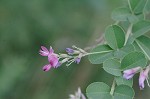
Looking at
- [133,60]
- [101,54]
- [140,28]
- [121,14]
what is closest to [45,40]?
[121,14]

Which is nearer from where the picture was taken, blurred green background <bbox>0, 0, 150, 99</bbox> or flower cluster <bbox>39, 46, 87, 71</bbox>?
flower cluster <bbox>39, 46, 87, 71</bbox>

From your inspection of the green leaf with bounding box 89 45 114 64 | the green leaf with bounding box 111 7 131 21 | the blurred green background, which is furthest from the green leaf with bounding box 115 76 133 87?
the blurred green background

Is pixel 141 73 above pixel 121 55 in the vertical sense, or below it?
below

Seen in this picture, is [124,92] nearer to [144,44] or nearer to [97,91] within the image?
[97,91]

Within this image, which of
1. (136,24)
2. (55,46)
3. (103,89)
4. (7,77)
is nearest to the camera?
(103,89)

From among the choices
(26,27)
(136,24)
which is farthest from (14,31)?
(136,24)

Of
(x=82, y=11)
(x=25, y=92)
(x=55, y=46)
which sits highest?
(x=82, y=11)

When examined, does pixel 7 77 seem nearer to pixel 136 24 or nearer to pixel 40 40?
pixel 40 40

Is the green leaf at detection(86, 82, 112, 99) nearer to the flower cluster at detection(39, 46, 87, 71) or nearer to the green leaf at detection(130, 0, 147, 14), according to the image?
the flower cluster at detection(39, 46, 87, 71)
